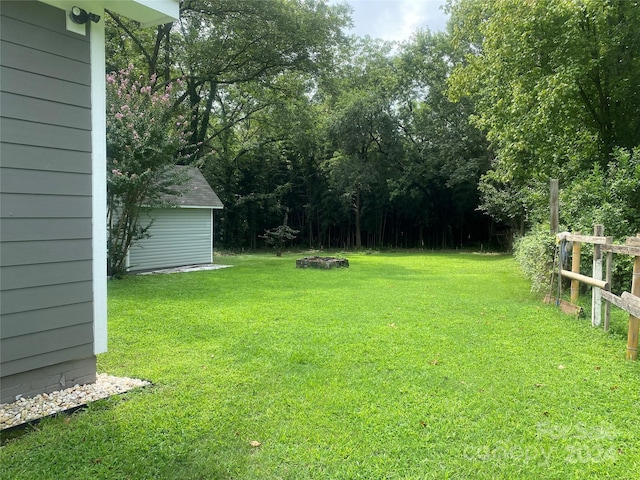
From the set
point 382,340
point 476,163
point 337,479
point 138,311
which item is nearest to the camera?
point 337,479

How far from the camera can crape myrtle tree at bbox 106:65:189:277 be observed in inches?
323

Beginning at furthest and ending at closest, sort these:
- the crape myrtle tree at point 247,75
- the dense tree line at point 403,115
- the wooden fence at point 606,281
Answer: the crape myrtle tree at point 247,75 < the dense tree line at point 403,115 < the wooden fence at point 606,281

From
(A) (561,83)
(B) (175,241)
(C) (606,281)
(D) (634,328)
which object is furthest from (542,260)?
(B) (175,241)

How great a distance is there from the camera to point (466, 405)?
282 cm

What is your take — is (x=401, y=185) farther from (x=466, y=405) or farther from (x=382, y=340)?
(x=466, y=405)

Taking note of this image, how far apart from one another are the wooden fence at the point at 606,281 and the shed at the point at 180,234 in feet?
26.6

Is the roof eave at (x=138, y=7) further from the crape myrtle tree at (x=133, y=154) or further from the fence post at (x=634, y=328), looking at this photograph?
the crape myrtle tree at (x=133, y=154)

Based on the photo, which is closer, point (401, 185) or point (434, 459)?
point (434, 459)

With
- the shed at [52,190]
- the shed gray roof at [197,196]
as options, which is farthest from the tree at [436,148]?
the shed at [52,190]

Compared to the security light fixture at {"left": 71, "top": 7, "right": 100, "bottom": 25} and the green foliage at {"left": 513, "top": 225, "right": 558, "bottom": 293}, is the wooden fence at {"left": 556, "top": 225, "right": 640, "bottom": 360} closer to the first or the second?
the green foliage at {"left": 513, "top": 225, "right": 558, "bottom": 293}

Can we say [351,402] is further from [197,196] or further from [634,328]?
[197,196]

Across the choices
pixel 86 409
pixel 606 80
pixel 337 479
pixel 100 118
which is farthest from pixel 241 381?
pixel 606 80

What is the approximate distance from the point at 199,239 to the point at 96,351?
31.5ft

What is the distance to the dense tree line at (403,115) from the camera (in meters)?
8.09
